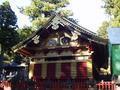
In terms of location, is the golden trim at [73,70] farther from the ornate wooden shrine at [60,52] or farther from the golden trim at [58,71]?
the golden trim at [58,71]

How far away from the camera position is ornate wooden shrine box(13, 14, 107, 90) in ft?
66.0

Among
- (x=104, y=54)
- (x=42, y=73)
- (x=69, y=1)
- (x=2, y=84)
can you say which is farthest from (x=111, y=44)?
(x=69, y=1)

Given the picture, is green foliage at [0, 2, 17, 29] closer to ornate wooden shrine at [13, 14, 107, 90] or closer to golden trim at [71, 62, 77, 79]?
ornate wooden shrine at [13, 14, 107, 90]

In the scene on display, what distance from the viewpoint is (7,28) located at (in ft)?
135

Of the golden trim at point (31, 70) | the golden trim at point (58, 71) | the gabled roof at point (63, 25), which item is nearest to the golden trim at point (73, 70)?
the golden trim at point (58, 71)

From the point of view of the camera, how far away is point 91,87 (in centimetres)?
1864

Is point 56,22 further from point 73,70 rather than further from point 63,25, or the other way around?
point 73,70

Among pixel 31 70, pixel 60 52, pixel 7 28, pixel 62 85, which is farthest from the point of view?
pixel 7 28

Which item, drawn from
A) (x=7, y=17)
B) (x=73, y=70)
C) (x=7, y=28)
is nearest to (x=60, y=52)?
(x=73, y=70)

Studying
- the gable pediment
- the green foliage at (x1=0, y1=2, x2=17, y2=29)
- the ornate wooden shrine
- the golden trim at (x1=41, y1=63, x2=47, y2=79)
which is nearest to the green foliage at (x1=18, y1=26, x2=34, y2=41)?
the green foliage at (x1=0, y1=2, x2=17, y2=29)

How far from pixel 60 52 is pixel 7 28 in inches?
835

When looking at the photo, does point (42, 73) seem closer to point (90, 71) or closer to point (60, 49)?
point (60, 49)

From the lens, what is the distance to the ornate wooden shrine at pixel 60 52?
20.1 meters

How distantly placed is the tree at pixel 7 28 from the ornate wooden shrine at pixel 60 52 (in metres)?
17.5
